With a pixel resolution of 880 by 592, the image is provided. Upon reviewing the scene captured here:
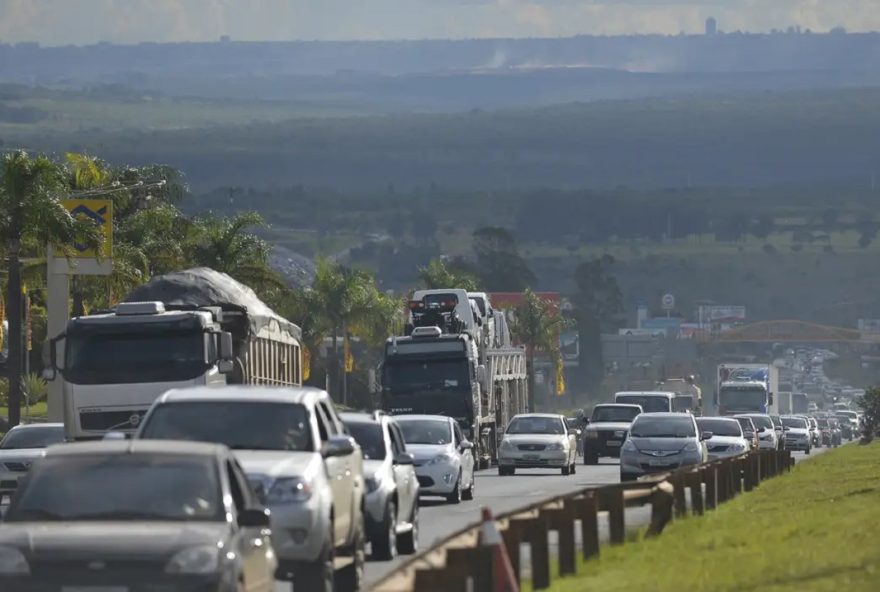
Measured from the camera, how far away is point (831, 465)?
2108 inches

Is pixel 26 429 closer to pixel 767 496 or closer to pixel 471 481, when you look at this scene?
pixel 471 481

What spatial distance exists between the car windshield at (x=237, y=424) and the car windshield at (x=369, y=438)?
5.83m

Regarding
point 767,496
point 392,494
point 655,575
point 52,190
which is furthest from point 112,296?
point 655,575

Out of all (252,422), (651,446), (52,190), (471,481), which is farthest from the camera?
(52,190)

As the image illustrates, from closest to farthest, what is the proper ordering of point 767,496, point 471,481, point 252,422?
point 252,422, point 767,496, point 471,481

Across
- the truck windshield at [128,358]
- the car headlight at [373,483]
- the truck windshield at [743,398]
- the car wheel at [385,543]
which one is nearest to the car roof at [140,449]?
the car headlight at [373,483]

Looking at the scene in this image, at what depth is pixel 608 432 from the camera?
220 ft

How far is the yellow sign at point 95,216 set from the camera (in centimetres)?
5991

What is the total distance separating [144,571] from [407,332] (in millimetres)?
47274

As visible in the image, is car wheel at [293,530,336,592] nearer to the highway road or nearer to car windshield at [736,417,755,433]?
the highway road

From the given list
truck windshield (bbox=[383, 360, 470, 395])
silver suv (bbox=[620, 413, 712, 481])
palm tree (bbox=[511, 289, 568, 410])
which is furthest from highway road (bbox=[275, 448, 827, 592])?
palm tree (bbox=[511, 289, 568, 410])

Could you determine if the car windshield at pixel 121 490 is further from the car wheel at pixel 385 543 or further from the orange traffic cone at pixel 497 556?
the car wheel at pixel 385 543

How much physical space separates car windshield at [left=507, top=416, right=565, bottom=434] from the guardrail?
21.9 m

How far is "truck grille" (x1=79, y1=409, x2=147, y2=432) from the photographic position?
33188 millimetres
